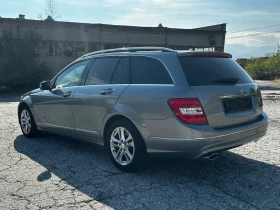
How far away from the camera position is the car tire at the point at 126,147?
161 inches

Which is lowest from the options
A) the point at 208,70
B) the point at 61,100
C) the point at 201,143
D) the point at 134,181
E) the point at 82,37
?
the point at 134,181

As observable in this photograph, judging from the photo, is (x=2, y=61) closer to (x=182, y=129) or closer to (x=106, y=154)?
(x=106, y=154)

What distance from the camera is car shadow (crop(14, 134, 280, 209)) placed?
134 inches

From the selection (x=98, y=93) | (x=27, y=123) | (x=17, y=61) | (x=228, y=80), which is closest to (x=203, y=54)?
(x=228, y=80)

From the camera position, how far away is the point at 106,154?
5.25 meters

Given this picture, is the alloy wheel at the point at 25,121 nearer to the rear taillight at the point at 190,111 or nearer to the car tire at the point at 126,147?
the car tire at the point at 126,147

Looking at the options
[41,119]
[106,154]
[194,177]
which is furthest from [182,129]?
[41,119]

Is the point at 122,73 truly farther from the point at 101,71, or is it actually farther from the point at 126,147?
the point at 126,147

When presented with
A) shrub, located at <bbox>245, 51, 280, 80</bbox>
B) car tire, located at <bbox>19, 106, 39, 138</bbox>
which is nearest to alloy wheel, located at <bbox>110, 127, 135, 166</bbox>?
car tire, located at <bbox>19, 106, 39, 138</bbox>

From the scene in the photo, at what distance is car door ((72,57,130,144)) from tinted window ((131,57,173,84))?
134 millimetres

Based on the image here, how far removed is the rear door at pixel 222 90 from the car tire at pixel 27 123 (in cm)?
381

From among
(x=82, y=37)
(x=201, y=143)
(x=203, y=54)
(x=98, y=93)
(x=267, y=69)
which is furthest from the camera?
(x=267, y=69)

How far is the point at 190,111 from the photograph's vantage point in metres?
3.61

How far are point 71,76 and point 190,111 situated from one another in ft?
8.87
